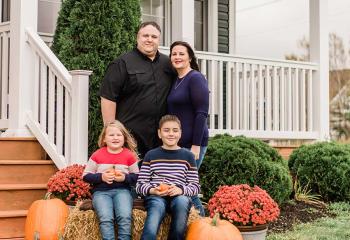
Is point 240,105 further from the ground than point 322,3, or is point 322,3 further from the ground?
point 322,3

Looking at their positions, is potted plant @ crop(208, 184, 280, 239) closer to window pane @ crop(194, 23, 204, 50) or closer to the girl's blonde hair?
the girl's blonde hair

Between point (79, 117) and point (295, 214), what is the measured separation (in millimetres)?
3033

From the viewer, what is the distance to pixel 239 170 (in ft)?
21.5

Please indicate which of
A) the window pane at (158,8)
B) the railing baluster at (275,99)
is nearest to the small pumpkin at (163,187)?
the railing baluster at (275,99)

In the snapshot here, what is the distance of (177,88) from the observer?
467 cm

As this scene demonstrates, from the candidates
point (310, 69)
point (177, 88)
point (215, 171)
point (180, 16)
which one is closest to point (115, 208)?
point (177, 88)

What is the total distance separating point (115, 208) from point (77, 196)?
28.3 inches

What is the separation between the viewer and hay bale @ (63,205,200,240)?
4.40 metres

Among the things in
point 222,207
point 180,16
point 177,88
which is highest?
point 180,16

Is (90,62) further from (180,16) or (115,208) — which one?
(115,208)

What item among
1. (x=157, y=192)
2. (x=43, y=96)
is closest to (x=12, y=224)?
(x=43, y=96)

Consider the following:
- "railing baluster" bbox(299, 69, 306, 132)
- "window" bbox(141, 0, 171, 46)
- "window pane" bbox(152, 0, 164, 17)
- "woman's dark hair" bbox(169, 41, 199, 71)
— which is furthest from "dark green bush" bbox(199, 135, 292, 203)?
"window pane" bbox(152, 0, 164, 17)

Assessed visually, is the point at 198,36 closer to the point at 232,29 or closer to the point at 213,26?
the point at 213,26

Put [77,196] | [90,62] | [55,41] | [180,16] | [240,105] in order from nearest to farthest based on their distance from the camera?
[77,196] < [90,62] < [55,41] < [180,16] < [240,105]
